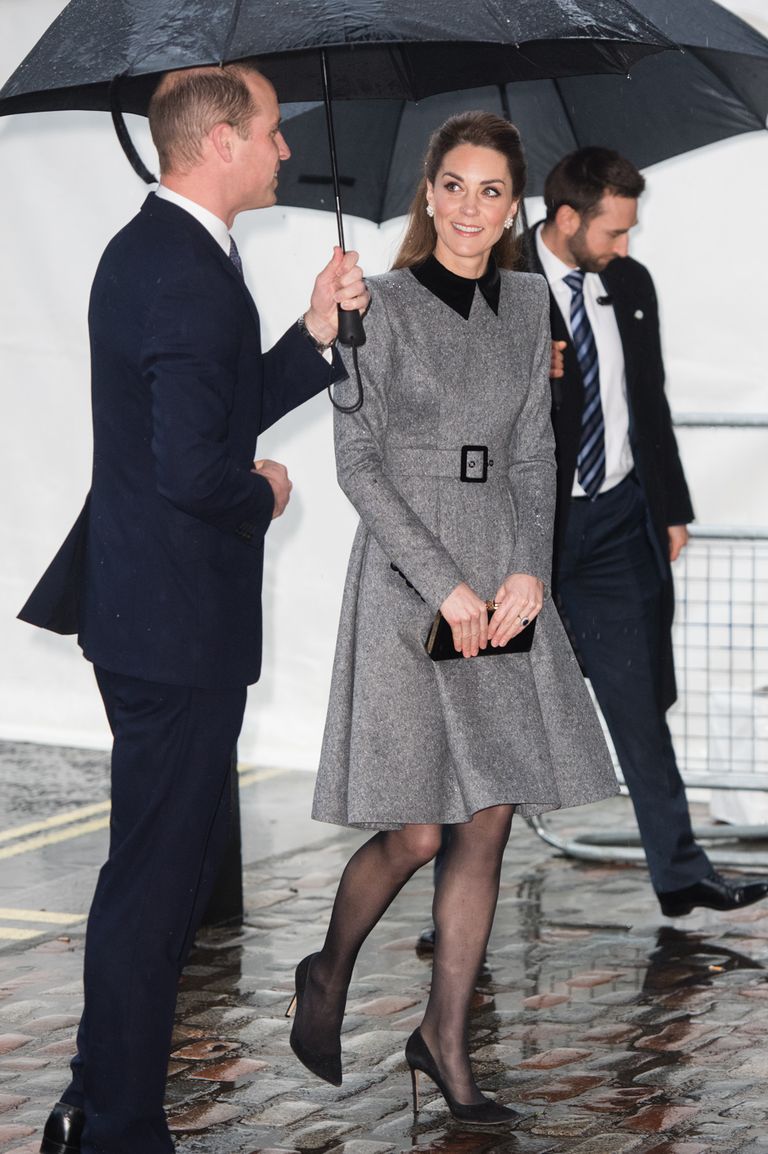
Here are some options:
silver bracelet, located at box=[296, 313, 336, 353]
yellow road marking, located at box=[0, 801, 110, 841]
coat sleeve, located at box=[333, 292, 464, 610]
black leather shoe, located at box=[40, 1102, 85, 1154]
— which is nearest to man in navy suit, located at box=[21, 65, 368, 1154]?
black leather shoe, located at box=[40, 1102, 85, 1154]

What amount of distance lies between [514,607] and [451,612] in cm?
14

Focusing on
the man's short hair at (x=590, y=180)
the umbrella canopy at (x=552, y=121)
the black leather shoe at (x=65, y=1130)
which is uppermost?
the umbrella canopy at (x=552, y=121)

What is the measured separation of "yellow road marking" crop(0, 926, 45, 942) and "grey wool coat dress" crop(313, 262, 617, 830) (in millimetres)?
1684

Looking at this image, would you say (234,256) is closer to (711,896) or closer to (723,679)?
(711,896)

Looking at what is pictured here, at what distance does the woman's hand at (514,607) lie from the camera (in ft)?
12.5

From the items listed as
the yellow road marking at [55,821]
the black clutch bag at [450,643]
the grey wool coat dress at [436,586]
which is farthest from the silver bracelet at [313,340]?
the yellow road marking at [55,821]

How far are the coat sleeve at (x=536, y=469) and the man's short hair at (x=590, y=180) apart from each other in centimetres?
118

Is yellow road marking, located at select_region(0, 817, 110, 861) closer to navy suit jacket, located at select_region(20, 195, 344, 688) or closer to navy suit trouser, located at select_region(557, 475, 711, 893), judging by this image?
navy suit trouser, located at select_region(557, 475, 711, 893)

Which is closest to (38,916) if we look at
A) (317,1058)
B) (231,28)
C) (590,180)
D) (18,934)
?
(18,934)

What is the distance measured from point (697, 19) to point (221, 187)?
1728 millimetres

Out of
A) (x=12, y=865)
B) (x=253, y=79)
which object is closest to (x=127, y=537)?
(x=253, y=79)

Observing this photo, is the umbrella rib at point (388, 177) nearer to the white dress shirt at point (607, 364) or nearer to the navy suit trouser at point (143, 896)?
the white dress shirt at point (607, 364)

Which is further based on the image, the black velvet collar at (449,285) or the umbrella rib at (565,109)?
the umbrella rib at (565,109)

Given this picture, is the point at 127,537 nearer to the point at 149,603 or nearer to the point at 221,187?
the point at 149,603
